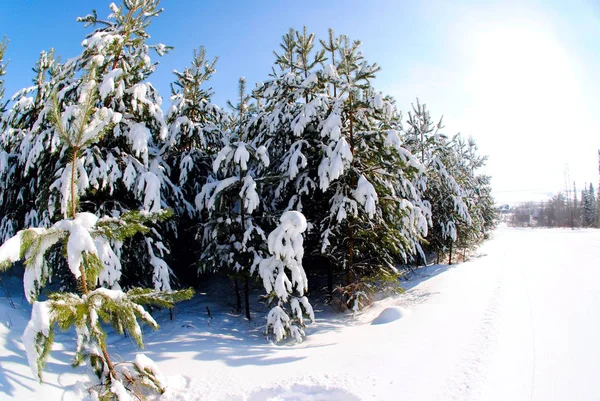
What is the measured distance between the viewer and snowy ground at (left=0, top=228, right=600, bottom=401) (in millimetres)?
3732

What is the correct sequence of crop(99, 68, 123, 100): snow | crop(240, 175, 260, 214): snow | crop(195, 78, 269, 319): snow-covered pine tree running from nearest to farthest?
crop(99, 68, 123, 100): snow < crop(240, 175, 260, 214): snow < crop(195, 78, 269, 319): snow-covered pine tree

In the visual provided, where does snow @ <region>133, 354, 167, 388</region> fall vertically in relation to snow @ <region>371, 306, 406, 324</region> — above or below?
above

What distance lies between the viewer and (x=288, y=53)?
31.7 feet

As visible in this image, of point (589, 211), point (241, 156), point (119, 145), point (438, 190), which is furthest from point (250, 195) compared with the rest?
point (589, 211)

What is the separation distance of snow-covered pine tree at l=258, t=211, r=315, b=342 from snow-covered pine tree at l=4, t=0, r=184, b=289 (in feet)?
6.70

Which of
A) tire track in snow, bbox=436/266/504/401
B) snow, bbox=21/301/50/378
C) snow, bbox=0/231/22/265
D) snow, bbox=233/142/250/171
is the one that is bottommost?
tire track in snow, bbox=436/266/504/401

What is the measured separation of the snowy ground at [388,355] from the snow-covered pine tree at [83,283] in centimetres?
68

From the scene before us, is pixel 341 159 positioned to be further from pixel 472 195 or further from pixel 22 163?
pixel 472 195

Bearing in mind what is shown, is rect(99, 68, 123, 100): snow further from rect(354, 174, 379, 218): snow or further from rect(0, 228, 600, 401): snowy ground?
rect(354, 174, 379, 218): snow

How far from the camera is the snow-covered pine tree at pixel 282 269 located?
224 inches

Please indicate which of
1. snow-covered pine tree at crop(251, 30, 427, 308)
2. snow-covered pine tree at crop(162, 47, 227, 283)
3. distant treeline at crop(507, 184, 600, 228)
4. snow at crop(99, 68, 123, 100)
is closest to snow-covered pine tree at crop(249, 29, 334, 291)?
snow-covered pine tree at crop(251, 30, 427, 308)

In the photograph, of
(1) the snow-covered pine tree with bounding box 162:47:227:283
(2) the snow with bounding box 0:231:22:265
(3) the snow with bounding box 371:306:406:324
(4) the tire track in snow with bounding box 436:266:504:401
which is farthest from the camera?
(1) the snow-covered pine tree with bounding box 162:47:227:283

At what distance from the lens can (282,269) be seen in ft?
19.5

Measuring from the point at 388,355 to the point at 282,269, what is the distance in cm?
233
